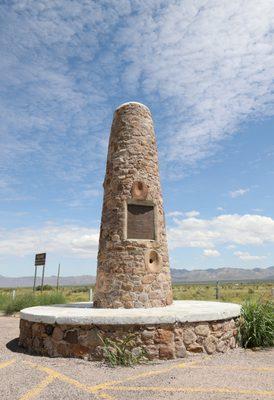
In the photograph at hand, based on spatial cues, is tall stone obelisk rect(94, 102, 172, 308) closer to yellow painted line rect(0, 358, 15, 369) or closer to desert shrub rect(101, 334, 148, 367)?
desert shrub rect(101, 334, 148, 367)

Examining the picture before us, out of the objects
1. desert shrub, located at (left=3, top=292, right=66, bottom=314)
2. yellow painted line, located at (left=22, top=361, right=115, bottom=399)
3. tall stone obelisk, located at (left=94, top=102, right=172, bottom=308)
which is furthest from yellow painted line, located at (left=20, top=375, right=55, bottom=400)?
desert shrub, located at (left=3, top=292, right=66, bottom=314)

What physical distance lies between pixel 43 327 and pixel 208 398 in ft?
12.0

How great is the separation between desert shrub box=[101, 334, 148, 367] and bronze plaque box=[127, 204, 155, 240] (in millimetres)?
2645

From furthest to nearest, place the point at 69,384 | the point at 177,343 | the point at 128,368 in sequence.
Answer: the point at 177,343
the point at 128,368
the point at 69,384

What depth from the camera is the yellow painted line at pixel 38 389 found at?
4.98m

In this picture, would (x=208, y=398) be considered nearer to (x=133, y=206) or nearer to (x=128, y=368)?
(x=128, y=368)

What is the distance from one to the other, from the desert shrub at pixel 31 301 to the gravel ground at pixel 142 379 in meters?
9.18

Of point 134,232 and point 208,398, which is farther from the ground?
point 134,232

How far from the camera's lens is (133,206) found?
905 cm

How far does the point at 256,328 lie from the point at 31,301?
36.9 ft

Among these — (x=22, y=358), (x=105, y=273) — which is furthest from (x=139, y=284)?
(x=22, y=358)

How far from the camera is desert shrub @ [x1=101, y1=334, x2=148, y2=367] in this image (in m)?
6.50

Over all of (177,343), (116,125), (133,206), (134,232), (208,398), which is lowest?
(208,398)

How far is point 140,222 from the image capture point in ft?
29.5
